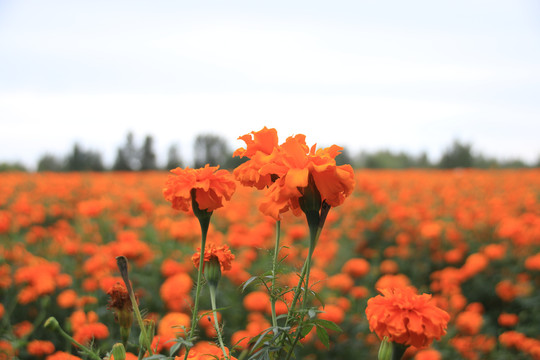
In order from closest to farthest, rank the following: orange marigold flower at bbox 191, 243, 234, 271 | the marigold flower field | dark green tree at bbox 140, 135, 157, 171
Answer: orange marigold flower at bbox 191, 243, 234, 271 → the marigold flower field → dark green tree at bbox 140, 135, 157, 171

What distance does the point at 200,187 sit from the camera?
0.68 m

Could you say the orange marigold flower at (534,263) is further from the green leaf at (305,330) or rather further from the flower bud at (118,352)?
the flower bud at (118,352)

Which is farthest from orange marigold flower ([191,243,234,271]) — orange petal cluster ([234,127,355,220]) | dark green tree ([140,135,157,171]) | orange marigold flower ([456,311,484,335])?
dark green tree ([140,135,157,171])

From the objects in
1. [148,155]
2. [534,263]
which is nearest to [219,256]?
[534,263]

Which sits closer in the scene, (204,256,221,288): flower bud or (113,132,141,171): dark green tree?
(204,256,221,288): flower bud

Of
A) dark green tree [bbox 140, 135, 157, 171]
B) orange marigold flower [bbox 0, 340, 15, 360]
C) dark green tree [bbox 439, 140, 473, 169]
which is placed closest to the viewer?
orange marigold flower [bbox 0, 340, 15, 360]

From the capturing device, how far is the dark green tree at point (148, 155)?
1449 centimetres

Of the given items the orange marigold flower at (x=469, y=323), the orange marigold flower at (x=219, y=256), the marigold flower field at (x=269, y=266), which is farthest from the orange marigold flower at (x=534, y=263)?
the orange marigold flower at (x=219, y=256)

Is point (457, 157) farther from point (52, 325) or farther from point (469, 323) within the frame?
point (52, 325)

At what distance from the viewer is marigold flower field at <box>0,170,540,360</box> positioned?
1.92 m

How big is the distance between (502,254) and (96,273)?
9.24 ft

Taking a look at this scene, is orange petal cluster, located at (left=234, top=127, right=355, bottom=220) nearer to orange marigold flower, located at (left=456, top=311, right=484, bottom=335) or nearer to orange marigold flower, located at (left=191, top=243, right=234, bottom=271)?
orange marigold flower, located at (left=191, top=243, right=234, bottom=271)

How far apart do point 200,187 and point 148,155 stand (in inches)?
615

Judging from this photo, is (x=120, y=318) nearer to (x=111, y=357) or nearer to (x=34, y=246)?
(x=111, y=357)
